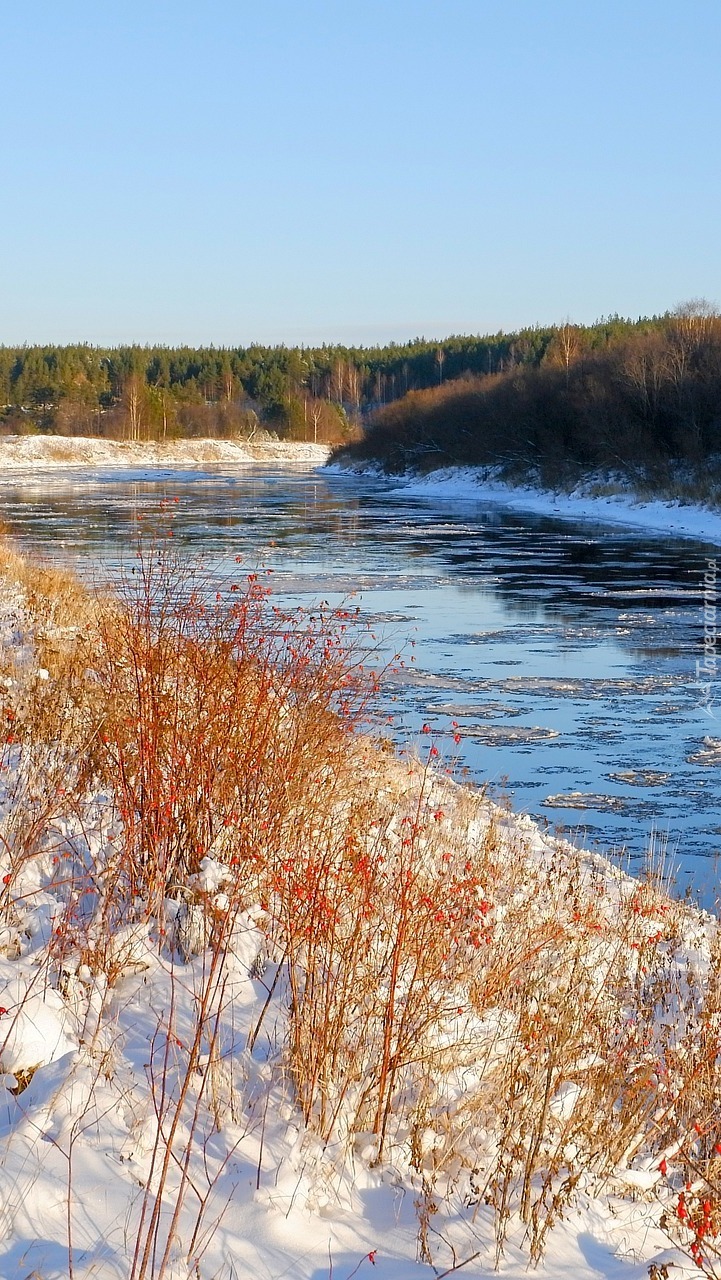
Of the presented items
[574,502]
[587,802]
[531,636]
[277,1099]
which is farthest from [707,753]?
[574,502]

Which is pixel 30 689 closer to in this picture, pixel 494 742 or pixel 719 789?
pixel 494 742

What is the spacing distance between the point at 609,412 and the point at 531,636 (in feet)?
92.5

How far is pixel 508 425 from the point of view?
49625 millimetres

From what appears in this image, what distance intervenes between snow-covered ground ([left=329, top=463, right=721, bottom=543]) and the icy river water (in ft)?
5.62

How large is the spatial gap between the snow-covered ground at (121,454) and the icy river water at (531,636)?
53.6m

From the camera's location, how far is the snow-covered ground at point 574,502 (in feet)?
107

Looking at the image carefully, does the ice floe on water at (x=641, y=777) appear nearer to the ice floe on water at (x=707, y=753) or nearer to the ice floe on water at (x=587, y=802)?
the ice floe on water at (x=587, y=802)

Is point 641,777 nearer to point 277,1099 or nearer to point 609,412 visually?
point 277,1099

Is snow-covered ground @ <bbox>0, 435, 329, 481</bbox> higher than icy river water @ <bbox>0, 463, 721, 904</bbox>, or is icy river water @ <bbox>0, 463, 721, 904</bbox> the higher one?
snow-covered ground @ <bbox>0, 435, 329, 481</bbox>

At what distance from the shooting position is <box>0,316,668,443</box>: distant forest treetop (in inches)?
4537

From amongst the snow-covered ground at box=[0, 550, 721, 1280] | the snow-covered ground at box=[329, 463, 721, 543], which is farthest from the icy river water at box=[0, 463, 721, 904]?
the snow-covered ground at box=[0, 550, 721, 1280]

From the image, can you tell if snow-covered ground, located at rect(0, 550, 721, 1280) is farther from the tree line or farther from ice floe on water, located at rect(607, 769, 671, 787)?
the tree line

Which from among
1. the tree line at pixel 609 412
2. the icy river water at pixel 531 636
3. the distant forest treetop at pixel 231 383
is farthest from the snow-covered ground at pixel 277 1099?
the distant forest treetop at pixel 231 383

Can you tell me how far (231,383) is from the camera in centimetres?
13338
